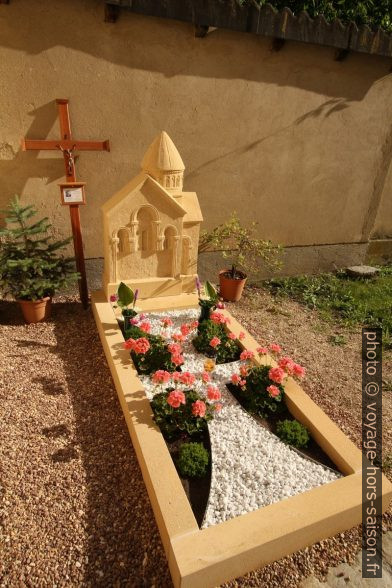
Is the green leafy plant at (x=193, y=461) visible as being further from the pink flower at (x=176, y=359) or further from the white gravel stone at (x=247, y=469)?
the pink flower at (x=176, y=359)

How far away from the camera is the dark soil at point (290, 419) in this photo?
147 inches

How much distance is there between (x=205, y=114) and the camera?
6543 mm

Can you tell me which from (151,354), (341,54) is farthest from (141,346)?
(341,54)

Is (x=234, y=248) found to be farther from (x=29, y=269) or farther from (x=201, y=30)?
(x=29, y=269)

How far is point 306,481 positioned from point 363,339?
356 cm

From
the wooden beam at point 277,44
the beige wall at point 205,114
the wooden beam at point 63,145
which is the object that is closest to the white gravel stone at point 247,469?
the wooden beam at point 63,145

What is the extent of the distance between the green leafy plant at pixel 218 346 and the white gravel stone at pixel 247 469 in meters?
0.81

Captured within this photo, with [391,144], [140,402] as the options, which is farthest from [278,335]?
[391,144]

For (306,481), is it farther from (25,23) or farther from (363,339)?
(25,23)

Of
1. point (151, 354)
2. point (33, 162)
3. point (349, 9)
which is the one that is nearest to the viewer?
point (151, 354)

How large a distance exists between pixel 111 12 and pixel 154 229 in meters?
3.12

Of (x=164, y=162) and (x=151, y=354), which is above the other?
(x=164, y=162)

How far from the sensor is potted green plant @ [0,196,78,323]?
5.50 metres

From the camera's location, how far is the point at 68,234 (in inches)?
262
